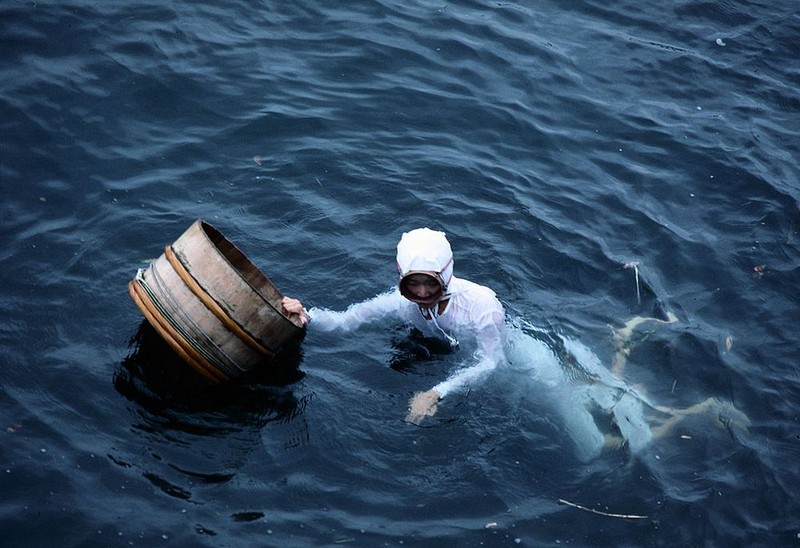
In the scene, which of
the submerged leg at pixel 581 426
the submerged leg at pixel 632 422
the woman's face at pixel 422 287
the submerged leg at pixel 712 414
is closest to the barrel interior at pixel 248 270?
the woman's face at pixel 422 287

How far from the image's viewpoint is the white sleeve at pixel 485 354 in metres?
6.84

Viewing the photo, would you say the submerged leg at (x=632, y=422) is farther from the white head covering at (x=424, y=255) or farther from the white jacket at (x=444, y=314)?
the white head covering at (x=424, y=255)

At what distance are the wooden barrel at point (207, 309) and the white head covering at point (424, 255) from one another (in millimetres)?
939

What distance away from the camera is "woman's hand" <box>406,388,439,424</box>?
22.3ft

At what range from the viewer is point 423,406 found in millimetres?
6852

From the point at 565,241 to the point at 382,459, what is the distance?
3495 millimetres

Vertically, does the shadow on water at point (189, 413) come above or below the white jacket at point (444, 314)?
below

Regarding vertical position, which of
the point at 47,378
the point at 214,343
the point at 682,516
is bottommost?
the point at 682,516

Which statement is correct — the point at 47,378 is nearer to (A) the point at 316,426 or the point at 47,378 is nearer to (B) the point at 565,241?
(A) the point at 316,426

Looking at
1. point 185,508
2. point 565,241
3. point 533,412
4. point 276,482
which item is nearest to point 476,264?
point 565,241

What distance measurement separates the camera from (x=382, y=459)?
21.4ft

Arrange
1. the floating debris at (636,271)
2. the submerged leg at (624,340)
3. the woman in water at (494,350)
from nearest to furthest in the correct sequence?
the woman in water at (494,350), the submerged leg at (624,340), the floating debris at (636,271)

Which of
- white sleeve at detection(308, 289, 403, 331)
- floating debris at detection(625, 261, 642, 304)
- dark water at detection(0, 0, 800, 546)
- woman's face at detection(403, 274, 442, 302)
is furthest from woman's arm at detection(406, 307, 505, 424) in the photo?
floating debris at detection(625, 261, 642, 304)

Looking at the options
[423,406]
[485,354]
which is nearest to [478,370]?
[485,354]
